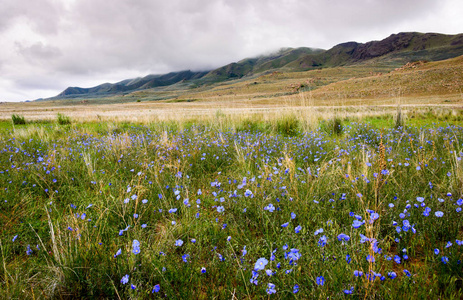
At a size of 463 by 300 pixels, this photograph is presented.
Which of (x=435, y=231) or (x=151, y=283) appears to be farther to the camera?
(x=435, y=231)

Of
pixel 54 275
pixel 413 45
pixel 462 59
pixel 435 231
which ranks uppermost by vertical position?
pixel 413 45

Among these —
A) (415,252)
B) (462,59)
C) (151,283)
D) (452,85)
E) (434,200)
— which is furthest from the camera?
(462,59)

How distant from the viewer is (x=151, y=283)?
1.61 metres

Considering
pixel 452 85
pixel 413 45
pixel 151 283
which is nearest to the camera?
pixel 151 283

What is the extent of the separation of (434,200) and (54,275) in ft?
11.6

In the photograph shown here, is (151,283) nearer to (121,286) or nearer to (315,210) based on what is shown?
(121,286)

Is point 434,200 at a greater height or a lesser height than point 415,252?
greater

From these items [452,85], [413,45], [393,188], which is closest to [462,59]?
[452,85]

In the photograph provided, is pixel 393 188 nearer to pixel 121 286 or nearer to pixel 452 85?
pixel 121 286

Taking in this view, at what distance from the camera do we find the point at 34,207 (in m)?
2.80

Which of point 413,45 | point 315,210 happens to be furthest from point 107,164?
point 413,45

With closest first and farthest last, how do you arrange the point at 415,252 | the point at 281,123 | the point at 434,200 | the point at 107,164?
the point at 415,252, the point at 434,200, the point at 107,164, the point at 281,123

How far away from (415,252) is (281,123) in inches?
261

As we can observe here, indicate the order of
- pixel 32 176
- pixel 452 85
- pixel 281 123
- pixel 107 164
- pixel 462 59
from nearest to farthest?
pixel 32 176
pixel 107 164
pixel 281 123
pixel 452 85
pixel 462 59
